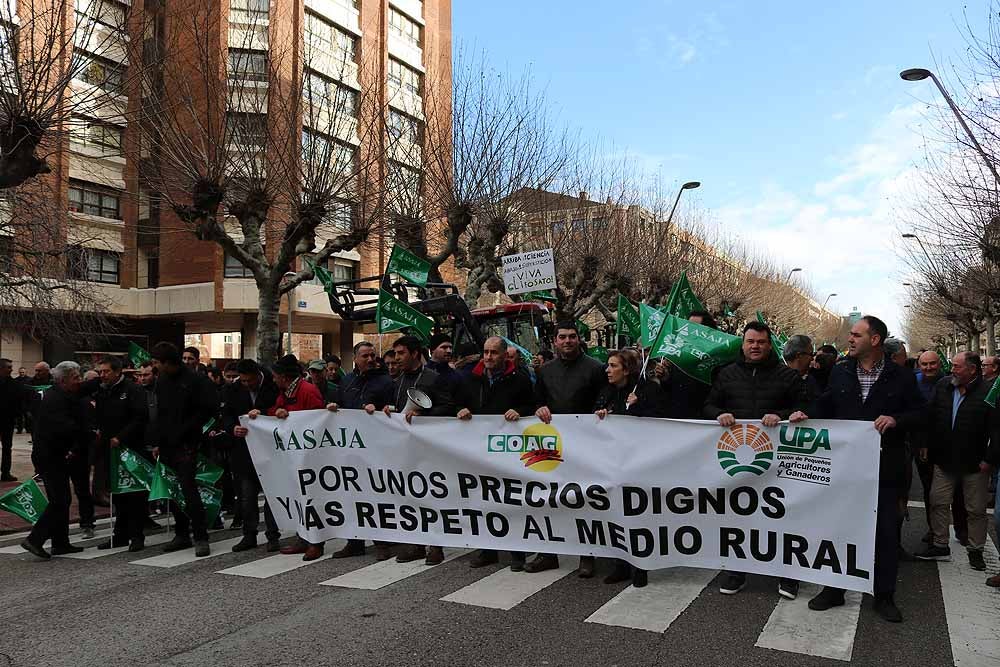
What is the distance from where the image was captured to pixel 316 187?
14.7 m

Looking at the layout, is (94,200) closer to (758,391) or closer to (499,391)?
(499,391)

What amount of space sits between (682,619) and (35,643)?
3868 mm

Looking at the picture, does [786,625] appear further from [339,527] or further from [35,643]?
[35,643]

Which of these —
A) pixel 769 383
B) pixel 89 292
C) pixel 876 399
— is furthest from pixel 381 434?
pixel 89 292

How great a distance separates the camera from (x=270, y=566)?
6668 mm

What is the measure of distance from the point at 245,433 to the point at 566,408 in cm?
305

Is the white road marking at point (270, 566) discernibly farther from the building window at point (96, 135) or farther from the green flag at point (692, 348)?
the building window at point (96, 135)

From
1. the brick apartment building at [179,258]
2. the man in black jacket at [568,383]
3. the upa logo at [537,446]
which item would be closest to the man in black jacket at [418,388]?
the upa logo at [537,446]

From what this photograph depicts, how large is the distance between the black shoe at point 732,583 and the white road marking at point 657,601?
166 mm

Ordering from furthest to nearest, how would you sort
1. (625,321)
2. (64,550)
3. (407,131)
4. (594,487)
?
(407,131) < (625,321) < (64,550) < (594,487)

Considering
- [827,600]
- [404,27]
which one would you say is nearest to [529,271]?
[827,600]

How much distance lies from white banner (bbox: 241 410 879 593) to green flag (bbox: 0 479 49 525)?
211 cm

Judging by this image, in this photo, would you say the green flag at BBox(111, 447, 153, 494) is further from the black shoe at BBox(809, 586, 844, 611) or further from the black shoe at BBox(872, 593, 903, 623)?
the black shoe at BBox(872, 593, 903, 623)

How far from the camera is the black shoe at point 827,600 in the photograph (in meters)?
5.23
